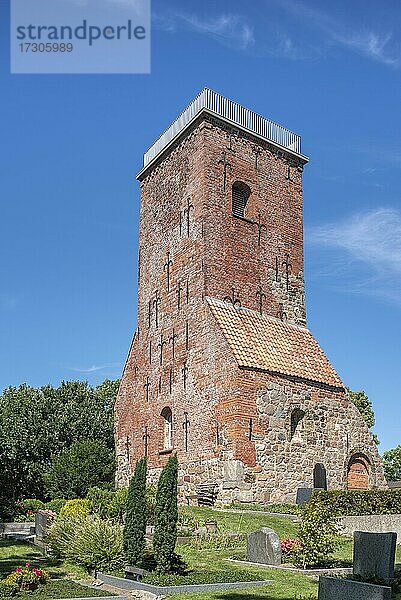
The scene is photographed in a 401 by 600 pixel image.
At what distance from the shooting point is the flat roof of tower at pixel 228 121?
29969 millimetres

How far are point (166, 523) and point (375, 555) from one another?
434cm

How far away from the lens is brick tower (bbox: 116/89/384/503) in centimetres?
2530

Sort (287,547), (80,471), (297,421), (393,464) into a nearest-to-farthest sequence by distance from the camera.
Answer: (287,547)
(297,421)
(80,471)
(393,464)

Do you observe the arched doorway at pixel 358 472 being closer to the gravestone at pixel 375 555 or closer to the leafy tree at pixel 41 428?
the leafy tree at pixel 41 428

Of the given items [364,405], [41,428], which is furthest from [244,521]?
[364,405]

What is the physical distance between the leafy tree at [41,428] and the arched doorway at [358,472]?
13.4 m

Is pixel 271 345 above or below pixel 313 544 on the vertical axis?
above

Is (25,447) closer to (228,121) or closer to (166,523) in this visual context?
(228,121)

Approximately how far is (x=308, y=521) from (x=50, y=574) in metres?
5.47

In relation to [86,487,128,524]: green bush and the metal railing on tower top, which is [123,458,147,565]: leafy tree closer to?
[86,487,128,524]: green bush

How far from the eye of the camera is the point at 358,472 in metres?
28.9

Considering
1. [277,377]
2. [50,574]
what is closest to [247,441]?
[277,377]

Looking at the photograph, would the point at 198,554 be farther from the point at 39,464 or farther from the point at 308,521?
the point at 39,464

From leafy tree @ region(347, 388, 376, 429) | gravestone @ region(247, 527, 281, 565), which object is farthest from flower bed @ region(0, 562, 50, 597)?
leafy tree @ region(347, 388, 376, 429)
